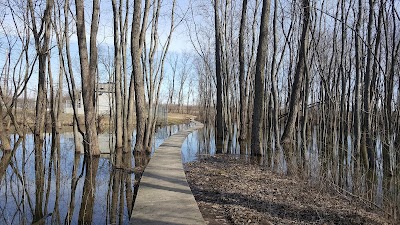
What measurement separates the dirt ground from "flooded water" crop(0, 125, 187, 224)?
60.5 inches

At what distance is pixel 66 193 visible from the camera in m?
7.02

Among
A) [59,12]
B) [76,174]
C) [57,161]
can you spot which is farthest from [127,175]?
[59,12]

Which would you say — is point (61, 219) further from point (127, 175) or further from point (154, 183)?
point (127, 175)

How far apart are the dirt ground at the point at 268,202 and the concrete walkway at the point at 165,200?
28 cm

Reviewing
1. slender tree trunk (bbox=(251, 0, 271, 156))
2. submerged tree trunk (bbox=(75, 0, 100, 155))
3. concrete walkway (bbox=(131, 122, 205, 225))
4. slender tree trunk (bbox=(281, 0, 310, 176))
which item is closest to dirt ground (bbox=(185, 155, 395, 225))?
concrete walkway (bbox=(131, 122, 205, 225))

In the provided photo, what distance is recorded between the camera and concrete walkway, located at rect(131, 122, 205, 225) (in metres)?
4.71

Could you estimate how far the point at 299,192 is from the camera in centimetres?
667

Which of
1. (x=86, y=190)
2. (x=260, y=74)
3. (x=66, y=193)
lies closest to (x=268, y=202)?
(x=86, y=190)

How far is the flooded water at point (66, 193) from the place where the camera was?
18.3ft

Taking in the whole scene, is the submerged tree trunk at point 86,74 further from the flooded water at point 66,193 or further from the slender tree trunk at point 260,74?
the slender tree trunk at point 260,74

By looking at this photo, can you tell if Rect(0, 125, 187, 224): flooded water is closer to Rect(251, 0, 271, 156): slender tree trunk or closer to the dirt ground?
the dirt ground

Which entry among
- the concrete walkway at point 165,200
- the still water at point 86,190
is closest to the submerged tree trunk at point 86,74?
the still water at point 86,190

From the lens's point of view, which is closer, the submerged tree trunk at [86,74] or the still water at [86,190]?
the still water at [86,190]

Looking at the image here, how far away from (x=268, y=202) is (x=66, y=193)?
4.17m
